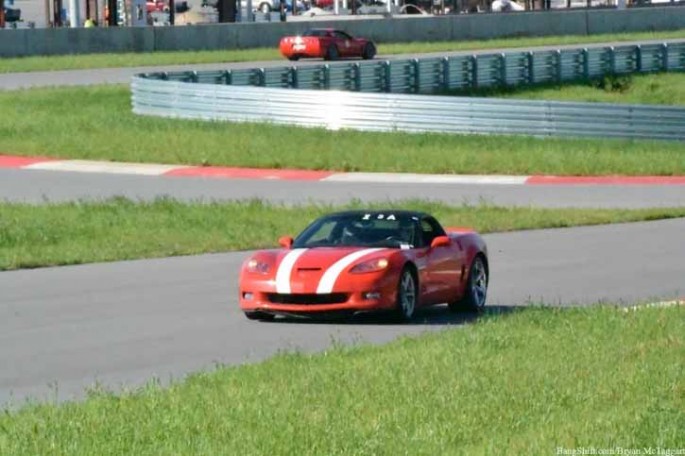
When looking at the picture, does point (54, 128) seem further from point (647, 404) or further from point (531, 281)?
point (647, 404)

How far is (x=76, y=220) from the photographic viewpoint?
24.3 metres

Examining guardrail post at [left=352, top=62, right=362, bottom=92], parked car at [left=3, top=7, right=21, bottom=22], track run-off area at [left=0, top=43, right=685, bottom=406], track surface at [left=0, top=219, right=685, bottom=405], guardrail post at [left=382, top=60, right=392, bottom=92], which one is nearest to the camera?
track surface at [left=0, top=219, right=685, bottom=405]

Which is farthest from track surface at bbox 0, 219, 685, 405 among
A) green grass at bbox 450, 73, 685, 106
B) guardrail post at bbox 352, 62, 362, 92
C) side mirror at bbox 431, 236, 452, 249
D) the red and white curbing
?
green grass at bbox 450, 73, 685, 106

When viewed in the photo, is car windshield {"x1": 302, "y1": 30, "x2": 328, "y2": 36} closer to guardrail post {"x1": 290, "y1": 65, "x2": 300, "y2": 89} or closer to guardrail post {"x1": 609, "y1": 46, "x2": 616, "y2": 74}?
guardrail post {"x1": 609, "y1": 46, "x2": 616, "y2": 74}

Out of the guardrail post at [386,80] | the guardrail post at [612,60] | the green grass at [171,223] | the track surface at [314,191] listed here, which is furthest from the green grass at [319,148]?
the guardrail post at [612,60]

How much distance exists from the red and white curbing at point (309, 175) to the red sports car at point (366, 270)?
612 inches

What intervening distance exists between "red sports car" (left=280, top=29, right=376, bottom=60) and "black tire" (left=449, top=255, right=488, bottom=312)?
43169mm

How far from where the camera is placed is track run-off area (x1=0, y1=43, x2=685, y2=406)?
41.2 ft

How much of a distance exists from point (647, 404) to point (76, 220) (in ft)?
52.9

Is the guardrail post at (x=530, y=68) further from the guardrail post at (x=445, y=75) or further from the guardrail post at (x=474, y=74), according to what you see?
the guardrail post at (x=445, y=75)

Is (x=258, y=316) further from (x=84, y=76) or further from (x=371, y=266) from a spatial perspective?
(x=84, y=76)

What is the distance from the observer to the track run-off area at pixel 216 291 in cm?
1255

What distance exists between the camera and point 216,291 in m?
17.4

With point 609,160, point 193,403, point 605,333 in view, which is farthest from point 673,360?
point 609,160
